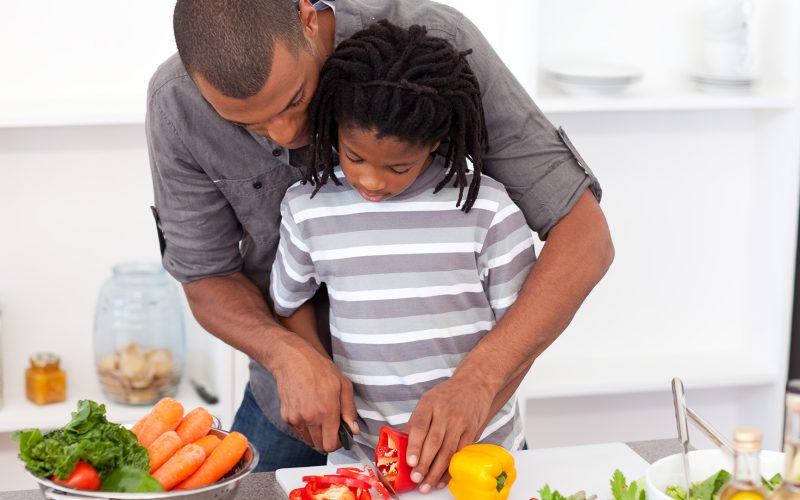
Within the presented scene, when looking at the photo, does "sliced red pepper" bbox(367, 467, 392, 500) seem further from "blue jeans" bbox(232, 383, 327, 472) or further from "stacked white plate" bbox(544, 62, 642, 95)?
"stacked white plate" bbox(544, 62, 642, 95)

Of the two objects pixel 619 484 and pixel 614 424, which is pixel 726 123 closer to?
pixel 614 424

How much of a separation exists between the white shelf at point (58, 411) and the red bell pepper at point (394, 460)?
113 centimetres

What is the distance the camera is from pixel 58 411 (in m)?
2.36

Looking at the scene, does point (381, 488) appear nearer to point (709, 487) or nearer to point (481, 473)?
point (481, 473)

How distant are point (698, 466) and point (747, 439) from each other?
1.27ft

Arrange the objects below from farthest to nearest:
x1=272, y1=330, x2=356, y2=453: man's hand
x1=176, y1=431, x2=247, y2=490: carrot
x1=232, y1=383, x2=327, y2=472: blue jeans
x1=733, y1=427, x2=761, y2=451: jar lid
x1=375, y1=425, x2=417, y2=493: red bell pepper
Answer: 1. x1=232, y1=383, x2=327, y2=472: blue jeans
2. x1=272, y1=330, x2=356, y2=453: man's hand
3. x1=375, y1=425, x2=417, y2=493: red bell pepper
4. x1=176, y1=431, x2=247, y2=490: carrot
5. x1=733, y1=427, x2=761, y2=451: jar lid

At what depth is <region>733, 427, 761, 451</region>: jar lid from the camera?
782mm

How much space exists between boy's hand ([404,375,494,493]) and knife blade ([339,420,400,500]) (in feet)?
0.12

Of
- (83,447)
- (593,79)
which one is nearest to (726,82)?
(593,79)

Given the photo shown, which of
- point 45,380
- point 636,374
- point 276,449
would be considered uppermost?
point 276,449

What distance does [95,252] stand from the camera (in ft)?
8.14

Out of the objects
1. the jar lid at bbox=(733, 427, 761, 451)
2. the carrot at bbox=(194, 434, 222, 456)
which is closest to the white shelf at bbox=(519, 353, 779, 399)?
the carrot at bbox=(194, 434, 222, 456)

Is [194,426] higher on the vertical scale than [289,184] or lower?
lower

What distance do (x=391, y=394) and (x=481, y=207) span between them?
11.2 inches
